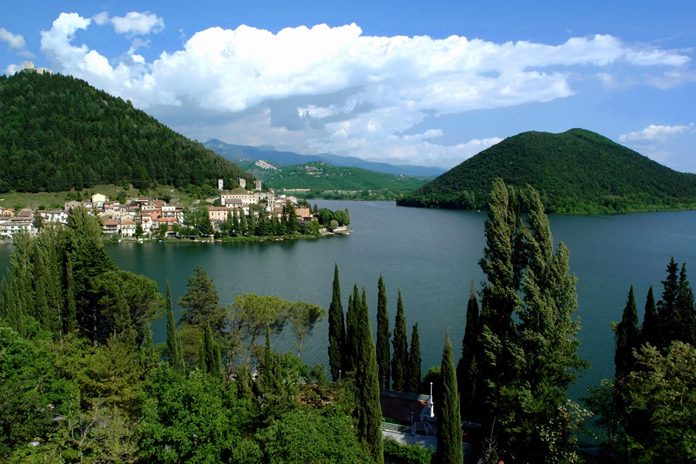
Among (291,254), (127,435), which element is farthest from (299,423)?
(291,254)

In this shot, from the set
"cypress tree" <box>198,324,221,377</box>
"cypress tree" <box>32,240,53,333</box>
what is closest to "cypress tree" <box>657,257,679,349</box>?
"cypress tree" <box>198,324,221,377</box>

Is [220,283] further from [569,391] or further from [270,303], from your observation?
[569,391]

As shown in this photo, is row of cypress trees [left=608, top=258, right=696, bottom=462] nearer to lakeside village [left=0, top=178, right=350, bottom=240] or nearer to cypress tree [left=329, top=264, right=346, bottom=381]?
cypress tree [left=329, top=264, right=346, bottom=381]

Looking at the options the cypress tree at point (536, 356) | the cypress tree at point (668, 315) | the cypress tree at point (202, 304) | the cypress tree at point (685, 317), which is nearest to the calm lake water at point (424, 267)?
the cypress tree at point (202, 304)

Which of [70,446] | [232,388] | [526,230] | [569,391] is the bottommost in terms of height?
[569,391]

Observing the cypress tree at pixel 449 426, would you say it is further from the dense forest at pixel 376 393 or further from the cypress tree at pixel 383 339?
the cypress tree at pixel 383 339

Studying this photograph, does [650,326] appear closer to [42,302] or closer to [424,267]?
[42,302]

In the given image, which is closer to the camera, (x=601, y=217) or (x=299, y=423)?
(x=299, y=423)
